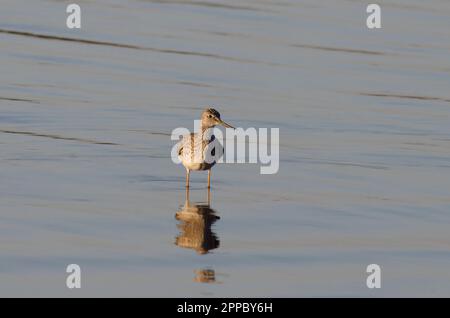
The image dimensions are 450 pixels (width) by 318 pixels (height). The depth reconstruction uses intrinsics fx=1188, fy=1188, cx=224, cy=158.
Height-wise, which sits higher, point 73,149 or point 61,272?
point 73,149

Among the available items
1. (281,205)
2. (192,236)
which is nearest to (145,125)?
(281,205)

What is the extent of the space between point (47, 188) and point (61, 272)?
3.74m

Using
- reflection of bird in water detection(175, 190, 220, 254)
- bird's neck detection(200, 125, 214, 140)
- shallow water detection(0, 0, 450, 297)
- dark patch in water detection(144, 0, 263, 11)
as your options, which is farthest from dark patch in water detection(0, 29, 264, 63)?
reflection of bird in water detection(175, 190, 220, 254)

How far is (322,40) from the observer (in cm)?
2883

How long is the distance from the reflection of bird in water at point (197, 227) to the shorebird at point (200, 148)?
0.69 meters

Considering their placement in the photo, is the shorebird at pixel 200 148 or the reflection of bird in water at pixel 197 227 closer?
the reflection of bird in water at pixel 197 227

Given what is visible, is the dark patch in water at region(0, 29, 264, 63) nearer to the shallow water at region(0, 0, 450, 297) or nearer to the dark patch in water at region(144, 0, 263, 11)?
the shallow water at region(0, 0, 450, 297)

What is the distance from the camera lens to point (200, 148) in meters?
17.1

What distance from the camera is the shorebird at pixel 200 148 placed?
55.8 ft

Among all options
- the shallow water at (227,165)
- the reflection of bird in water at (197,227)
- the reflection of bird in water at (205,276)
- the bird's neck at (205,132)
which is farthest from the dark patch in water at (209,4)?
the reflection of bird in water at (205,276)

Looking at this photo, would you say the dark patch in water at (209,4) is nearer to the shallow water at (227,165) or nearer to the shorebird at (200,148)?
the shallow water at (227,165)

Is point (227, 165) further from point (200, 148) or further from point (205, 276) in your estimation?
point (205, 276)

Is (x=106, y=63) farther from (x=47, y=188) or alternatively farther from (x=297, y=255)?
(x=297, y=255)

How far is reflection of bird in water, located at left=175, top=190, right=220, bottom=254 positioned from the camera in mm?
14133
